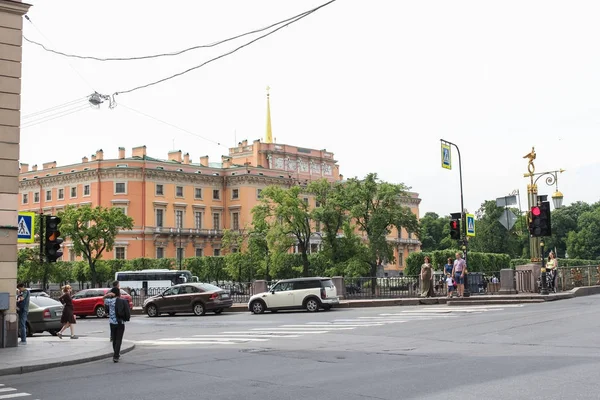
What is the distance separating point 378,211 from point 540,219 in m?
32.3

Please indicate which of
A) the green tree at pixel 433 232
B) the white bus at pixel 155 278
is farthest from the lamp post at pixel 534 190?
the green tree at pixel 433 232

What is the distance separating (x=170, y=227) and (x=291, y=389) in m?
90.3

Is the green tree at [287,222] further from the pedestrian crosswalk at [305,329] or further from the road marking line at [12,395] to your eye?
the road marking line at [12,395]

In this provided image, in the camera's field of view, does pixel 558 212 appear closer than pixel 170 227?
No

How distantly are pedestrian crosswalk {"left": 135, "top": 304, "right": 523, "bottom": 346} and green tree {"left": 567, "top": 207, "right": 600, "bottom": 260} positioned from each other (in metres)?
116

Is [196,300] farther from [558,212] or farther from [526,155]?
[558,212]

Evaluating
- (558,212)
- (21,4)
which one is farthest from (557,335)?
(558,212)

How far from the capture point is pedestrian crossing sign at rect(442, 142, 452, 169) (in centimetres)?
3472

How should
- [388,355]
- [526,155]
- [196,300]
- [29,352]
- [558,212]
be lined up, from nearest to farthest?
1. [388,355]
2. [29,352]
3. [526,155]
4. [196,300]
5. [558,212]

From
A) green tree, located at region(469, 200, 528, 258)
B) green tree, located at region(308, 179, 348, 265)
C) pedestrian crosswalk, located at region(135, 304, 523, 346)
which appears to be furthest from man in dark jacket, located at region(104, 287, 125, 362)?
→ green tree, located at region(469, 200, 528, 258)

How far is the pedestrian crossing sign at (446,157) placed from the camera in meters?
34.7

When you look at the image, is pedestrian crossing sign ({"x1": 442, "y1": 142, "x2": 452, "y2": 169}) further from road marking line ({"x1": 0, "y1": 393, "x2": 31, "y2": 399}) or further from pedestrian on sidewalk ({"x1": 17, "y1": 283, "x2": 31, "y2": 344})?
road marking line ({"x1": 0, "y1": 393, "x2": 31, "y2": 399})

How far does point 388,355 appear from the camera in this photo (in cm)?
1438

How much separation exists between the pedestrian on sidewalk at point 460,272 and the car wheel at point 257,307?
921 cm
